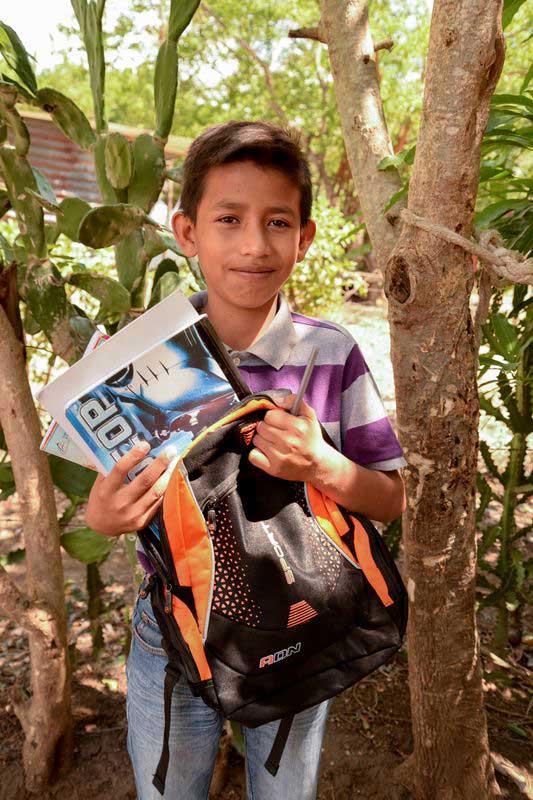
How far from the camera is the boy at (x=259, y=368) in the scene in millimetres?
1249

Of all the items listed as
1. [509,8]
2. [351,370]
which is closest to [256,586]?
[351,370]

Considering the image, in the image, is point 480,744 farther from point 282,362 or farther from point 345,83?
point 345,83

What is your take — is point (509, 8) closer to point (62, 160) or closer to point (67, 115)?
point (67, 115)

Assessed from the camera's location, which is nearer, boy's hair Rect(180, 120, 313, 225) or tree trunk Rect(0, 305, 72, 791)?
boy's hair Rect(180, 120, 313, 225)

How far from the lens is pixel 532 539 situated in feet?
11.7

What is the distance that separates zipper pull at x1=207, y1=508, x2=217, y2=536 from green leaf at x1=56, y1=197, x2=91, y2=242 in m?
0.99

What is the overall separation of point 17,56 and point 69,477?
1069mm

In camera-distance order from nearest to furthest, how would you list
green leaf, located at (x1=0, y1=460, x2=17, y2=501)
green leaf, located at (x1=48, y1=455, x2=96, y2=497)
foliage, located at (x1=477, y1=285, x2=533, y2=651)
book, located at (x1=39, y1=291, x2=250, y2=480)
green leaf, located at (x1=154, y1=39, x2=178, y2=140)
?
book, located at (x1=39, y1=291, x2=250, y2=480)
green leaf, located at (x1=154, y1=39, x2=178, y2=140)
green leaf, located at (x1=48, y1=455, x2=96, y2=497)
green leaf, located at (x1=0, y1=460, x2=17, y2=501)
foliage, located at (x1=477, y1=285, x2=533, y2=651)

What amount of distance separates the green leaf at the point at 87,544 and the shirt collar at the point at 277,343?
2.83 ft

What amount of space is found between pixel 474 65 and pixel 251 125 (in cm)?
42

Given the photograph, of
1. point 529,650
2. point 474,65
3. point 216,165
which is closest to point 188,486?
point 216,165

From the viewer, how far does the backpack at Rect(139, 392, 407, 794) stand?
1.06 m

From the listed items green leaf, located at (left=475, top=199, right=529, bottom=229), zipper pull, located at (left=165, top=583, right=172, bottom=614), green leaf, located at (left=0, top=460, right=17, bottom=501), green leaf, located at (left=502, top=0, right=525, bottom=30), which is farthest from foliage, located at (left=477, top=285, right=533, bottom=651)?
green leaf, located at (left=0, top=460, right=17, bottom=501)

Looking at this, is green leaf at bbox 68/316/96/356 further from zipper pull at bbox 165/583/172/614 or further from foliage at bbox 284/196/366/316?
foliage at bbox 284/196/366/316
